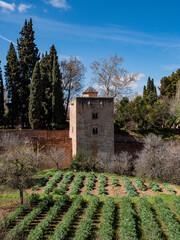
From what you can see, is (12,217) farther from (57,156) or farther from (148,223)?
(57,156)

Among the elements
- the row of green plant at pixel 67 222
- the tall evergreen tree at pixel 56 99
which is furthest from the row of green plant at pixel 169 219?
the tall evergreen tree at pixel 56 99

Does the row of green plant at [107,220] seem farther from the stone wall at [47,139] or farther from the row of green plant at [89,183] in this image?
the stone wall at [47,139]

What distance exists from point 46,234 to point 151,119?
2006 cm

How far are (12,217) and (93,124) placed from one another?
38.0 feet

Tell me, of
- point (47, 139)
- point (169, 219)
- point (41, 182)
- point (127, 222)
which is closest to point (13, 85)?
point (47, 139)

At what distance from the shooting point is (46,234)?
8984 mm

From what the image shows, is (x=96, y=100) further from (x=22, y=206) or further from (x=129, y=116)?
(x=22, y=206)

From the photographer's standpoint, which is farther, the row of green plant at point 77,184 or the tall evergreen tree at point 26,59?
the tall evergreen tree at point 26,59

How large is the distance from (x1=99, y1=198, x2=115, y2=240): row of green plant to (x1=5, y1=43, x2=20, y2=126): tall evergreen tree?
52.5 feet

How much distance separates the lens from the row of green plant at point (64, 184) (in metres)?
13.2

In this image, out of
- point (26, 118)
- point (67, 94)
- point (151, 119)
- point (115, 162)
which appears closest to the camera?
point (115, 162)

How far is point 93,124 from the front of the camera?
65.4 ft

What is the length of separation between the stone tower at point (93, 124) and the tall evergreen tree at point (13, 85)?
747 cm

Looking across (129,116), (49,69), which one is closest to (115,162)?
(129,116)
